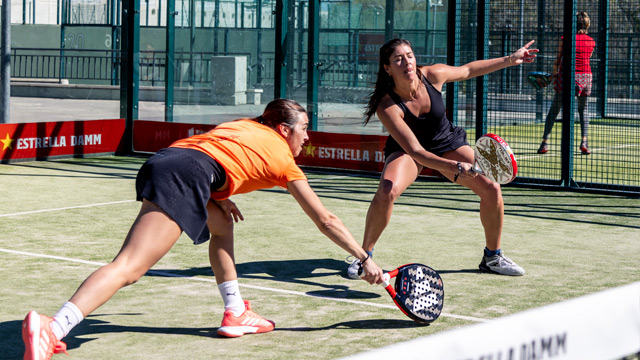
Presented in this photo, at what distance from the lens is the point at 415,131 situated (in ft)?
22.2

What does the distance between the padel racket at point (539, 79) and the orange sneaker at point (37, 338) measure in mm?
9976

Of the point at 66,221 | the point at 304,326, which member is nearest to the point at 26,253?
the point at 66,221

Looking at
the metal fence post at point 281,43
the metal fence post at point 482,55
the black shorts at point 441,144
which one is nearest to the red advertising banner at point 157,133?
the metal fence post at point 281,43

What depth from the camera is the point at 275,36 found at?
13.5m

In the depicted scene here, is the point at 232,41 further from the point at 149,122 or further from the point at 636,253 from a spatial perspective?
the point at 636,253

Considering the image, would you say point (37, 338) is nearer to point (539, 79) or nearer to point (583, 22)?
point (583, 22)

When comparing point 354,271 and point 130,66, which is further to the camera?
point 130,66

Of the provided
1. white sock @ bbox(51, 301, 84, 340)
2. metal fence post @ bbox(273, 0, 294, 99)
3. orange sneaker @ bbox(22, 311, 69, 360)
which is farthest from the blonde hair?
orange sneaker @ bbox(22, 311, 69, 360)

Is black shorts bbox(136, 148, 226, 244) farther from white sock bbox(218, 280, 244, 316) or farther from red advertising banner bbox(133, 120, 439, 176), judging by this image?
red advertising banner bbox(133, 120, 439, 176)

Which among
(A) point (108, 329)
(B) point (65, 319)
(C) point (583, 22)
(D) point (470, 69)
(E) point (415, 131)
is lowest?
(A) point (108, 329)

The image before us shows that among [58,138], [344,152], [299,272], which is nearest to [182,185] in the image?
[299,272]

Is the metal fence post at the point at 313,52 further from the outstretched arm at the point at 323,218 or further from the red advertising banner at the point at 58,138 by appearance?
the outstretched arm at the point at 323,218

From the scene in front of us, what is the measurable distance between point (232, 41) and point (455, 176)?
8.28 metres

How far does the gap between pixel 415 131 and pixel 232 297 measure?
2.11 metres
